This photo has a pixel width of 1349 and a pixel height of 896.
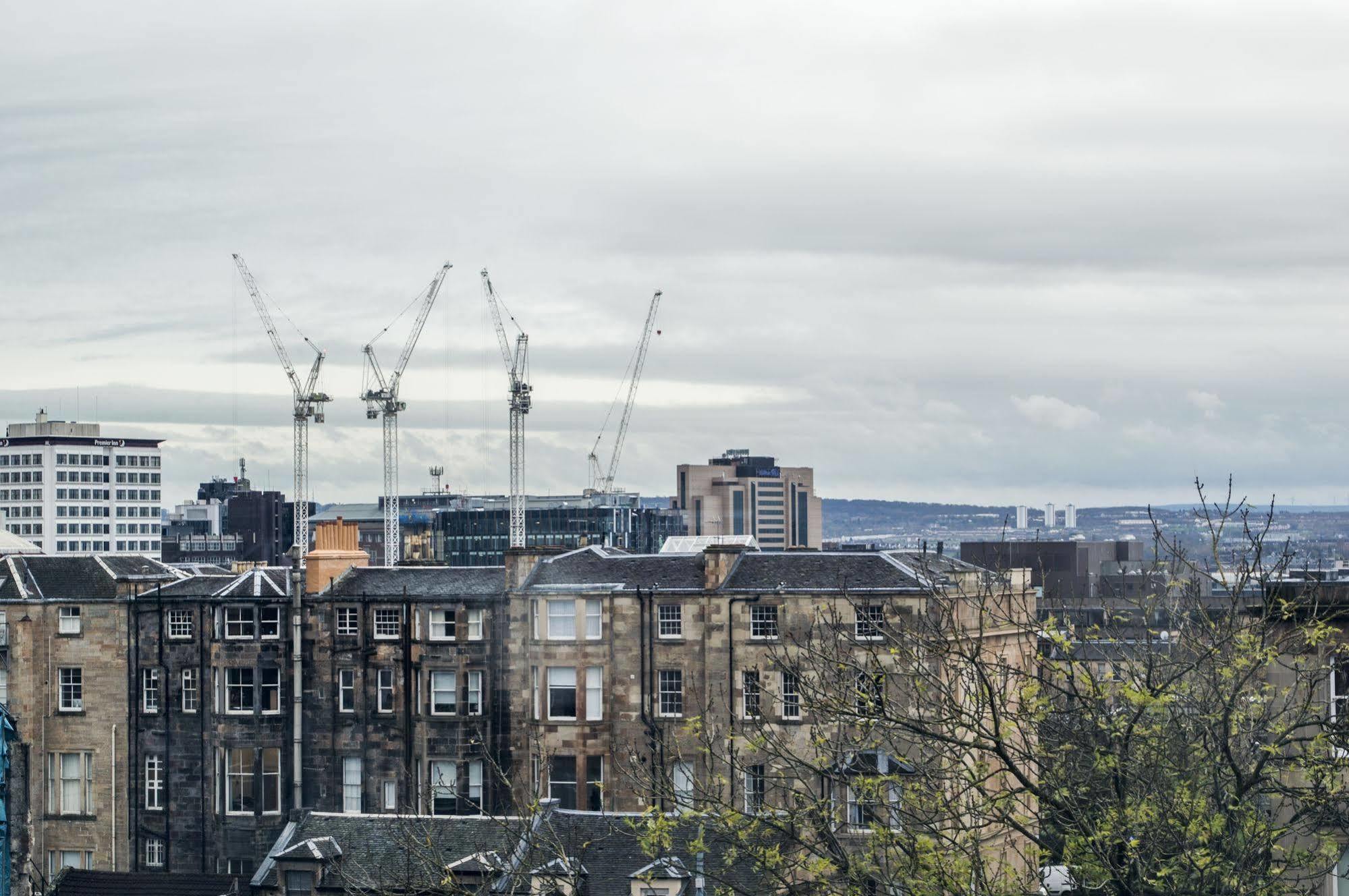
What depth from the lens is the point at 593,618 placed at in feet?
268

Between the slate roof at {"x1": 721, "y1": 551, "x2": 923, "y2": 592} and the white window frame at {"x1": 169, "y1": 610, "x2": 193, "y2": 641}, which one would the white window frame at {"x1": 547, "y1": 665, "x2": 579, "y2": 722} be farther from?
the white window frame at {"x1": 169, "y1": 610, "x2": 193, "y2": 641}

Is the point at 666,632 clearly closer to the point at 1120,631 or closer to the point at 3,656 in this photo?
the point at 3,656

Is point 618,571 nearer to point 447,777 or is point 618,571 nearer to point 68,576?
point 447,777

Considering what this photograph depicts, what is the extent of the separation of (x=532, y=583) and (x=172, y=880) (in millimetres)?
19508

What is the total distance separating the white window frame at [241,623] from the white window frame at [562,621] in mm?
14067

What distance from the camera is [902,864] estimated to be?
1357 inches

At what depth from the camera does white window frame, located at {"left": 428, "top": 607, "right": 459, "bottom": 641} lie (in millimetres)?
83688

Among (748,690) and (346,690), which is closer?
(748,690)

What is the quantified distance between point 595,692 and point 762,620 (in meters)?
8.01

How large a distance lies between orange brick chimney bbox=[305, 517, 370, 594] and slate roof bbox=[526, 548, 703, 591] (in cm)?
935

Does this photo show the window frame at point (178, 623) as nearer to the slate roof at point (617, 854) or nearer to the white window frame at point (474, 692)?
the white window frame at point (474, 692)

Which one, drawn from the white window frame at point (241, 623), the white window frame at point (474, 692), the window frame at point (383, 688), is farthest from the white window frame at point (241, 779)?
the white window frame at point (474, 692)

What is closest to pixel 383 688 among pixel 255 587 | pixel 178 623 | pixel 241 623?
pixel 241 623

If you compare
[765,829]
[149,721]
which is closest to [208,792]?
[149,721]
